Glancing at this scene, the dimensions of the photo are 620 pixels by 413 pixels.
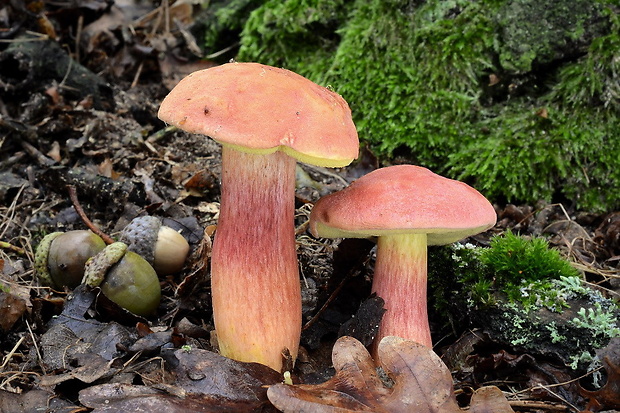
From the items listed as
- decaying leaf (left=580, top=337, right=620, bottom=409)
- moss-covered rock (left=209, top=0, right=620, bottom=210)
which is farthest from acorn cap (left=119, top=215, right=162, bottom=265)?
decaying leaf (left=580, top=337, right=620, bottom=409)

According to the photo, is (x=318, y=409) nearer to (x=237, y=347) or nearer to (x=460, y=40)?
(x=237, y=347)

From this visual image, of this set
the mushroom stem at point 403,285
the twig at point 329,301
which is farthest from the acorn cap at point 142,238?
the mushroom stem at point 403,285

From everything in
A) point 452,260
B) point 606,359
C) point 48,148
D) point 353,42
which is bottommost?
point 48,148

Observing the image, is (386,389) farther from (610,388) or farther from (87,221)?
(87,221)

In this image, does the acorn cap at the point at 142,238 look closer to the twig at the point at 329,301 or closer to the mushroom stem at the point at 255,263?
the mushroom stem at the point at 255,263

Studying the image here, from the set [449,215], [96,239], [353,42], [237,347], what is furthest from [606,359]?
[353,42]

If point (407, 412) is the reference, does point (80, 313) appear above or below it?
below

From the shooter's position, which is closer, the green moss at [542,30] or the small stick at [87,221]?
the small stick at [87,221]
